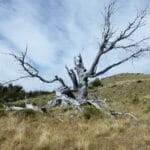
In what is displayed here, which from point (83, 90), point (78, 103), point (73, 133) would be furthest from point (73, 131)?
point (83, 90)

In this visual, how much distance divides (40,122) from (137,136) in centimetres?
422

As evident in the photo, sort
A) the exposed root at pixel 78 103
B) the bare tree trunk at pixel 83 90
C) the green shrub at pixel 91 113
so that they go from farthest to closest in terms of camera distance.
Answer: the bare tree trunk at pixel 83 90, the exposed root at pixel 78 103, the green shrub at pixel 91 113

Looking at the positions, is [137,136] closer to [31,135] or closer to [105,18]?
[31,135]

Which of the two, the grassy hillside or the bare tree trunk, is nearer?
the grassy hillside

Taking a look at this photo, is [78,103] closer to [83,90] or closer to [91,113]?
[91,113]

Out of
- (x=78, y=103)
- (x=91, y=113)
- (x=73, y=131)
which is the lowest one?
(x=73, y=131)

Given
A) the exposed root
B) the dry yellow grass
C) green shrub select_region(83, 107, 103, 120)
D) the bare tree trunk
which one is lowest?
the dry yellow grass

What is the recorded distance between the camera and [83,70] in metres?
24.0

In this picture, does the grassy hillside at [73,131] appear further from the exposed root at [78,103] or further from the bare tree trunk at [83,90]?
the bare tree trunk at [83,90]

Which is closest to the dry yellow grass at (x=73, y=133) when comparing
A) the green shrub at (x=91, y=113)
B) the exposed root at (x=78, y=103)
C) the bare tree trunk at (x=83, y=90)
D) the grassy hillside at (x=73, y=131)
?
the grassy hillside at (x=73, y=131)

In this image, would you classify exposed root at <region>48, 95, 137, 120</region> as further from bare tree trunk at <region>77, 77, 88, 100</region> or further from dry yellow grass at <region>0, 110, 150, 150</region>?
bare tree trunk at <region>77, 77, 88, 100</region>

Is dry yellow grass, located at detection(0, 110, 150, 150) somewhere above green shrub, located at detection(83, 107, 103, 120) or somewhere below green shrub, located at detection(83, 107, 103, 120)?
below

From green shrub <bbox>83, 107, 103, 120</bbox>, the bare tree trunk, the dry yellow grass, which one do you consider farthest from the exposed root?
the bare tree trunk

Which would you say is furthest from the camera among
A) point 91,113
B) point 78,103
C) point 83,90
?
point 83,90
